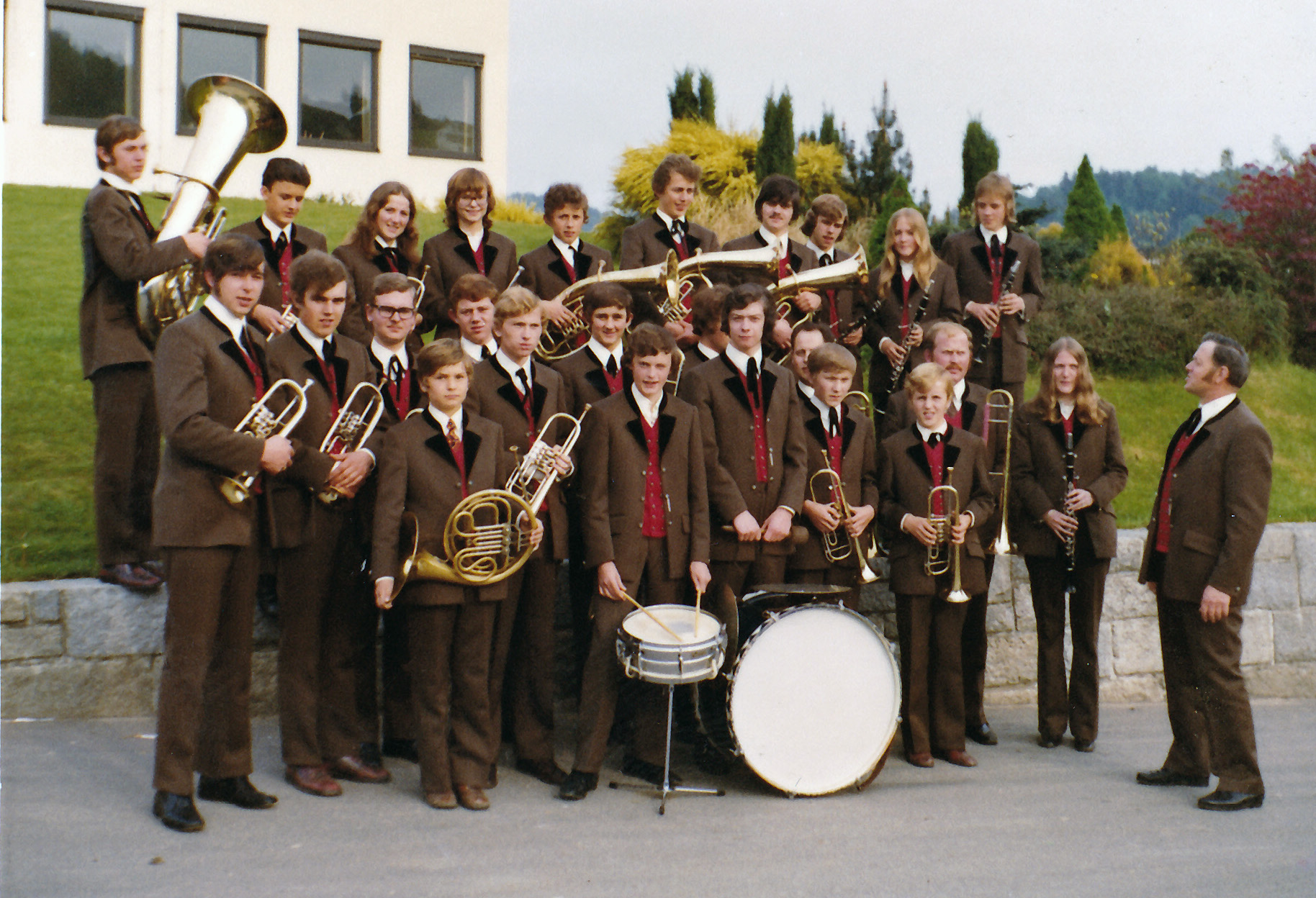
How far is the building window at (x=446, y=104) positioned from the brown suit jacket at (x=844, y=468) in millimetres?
12742

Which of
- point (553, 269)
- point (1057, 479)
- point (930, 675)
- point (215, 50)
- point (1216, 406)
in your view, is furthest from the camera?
point (215, 50)

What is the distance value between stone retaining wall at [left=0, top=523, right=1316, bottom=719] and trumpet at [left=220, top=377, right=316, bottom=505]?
1.40 metres

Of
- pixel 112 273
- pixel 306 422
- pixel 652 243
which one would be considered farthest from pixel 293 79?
pixel 306 422

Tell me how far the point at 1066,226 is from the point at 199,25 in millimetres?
11104

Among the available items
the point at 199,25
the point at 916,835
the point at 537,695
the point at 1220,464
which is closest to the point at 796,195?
the point at 1220,464

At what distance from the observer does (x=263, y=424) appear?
4508 mm

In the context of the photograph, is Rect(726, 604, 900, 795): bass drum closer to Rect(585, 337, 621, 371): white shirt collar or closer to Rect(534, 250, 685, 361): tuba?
Rect(585, 337, 621, 371): white shirt collar

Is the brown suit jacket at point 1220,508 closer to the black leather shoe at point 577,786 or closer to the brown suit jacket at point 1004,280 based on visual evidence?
the brown suit jacket at point 1004,280

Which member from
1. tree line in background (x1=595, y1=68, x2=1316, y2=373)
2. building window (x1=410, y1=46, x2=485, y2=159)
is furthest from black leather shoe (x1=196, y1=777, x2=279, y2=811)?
building window (x1=410, y1=46, x2=485, y2=159)

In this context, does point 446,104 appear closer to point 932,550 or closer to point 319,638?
point 932,550

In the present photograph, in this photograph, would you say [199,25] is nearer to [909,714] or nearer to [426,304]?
A: [426,304]

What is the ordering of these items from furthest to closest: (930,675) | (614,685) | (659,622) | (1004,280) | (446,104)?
(446,104)
(1004,280)
(930,675)
(614,685)
(659,622)

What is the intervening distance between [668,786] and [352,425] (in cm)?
193

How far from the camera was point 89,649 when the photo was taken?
5477 millimetres
